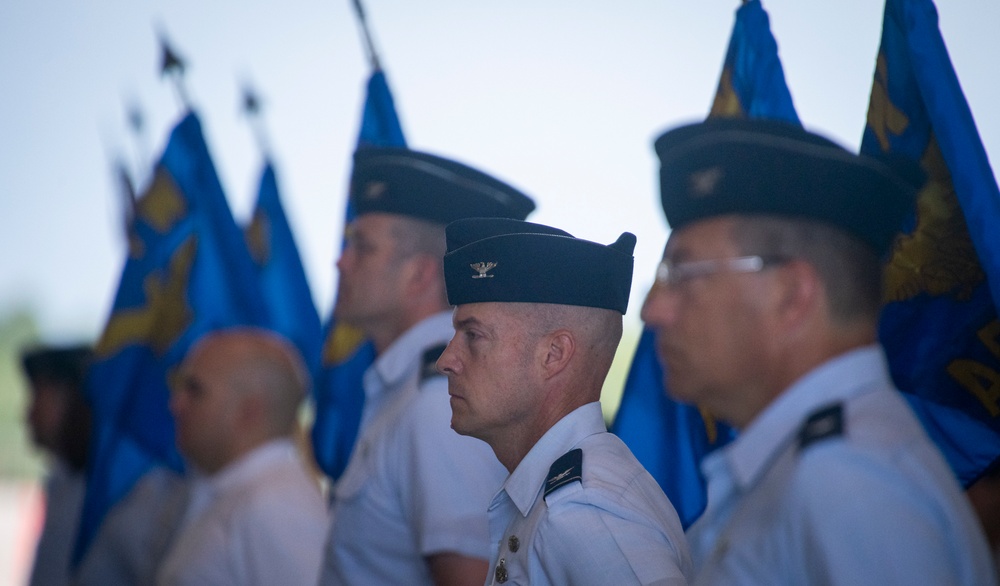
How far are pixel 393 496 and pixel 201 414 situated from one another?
1.71 metres

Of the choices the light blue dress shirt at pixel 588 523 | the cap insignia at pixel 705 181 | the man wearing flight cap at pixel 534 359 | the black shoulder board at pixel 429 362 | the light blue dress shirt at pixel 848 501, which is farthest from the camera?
the black shoulder board at pixel 429 362

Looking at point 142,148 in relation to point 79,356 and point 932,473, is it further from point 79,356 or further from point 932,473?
point 932,473

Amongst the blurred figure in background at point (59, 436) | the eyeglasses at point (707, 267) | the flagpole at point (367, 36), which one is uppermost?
the flagpole at point (367, 36)

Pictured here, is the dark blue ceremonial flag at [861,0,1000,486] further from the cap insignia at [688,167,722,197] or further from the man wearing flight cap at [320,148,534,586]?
the man wearing flight cap at [320,148,534,586]

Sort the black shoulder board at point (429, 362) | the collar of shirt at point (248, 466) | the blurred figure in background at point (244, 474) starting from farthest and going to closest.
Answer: the collar of shirt at point (248, 466) < the blurred figure in background at point (244, 474) < the black shoulder board at point (429, 362)

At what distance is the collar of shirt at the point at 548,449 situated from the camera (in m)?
2.23

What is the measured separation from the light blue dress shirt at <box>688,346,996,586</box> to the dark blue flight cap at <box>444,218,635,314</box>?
2.38ft

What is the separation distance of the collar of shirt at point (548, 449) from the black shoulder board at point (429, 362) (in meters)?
0.79

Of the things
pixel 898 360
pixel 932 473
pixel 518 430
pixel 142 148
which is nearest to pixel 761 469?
pixel 932 473

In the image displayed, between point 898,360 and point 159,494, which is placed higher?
point 898,360

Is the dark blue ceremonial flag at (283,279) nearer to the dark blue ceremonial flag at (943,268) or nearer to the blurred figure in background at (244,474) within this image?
the blurred figure in background at (244,474)

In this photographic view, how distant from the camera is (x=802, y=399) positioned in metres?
1.60

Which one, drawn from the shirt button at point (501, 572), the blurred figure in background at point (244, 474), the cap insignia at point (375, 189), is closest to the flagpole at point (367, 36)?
the cap insignia at point (375, 189)

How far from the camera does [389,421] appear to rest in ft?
9.95
